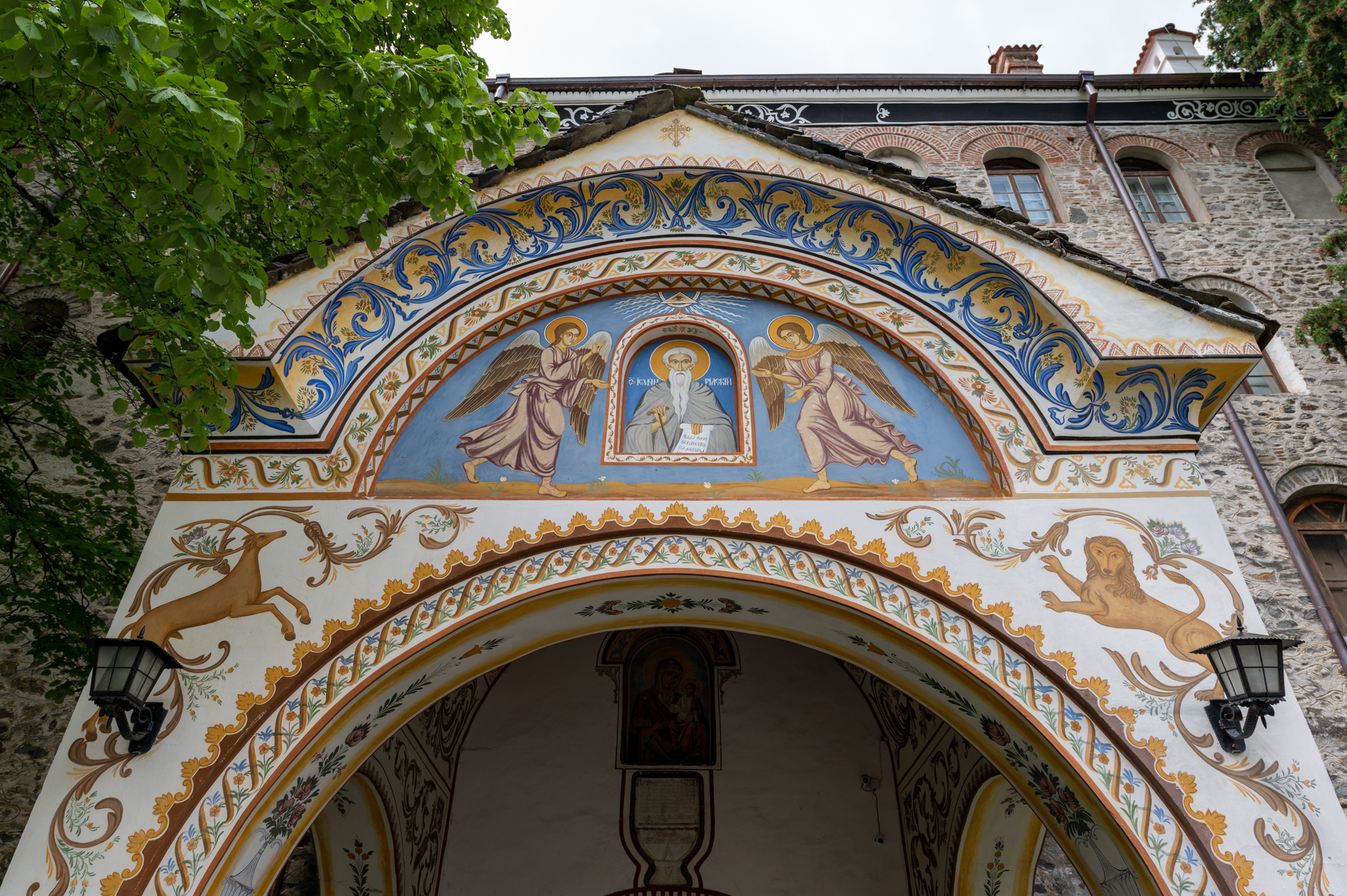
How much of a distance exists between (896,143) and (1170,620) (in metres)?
7.72

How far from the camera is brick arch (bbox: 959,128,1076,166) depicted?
10492 mm

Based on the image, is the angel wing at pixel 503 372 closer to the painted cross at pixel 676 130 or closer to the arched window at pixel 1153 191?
the painted cross at pixel 676 130

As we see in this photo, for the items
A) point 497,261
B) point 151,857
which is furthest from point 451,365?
point 151,857

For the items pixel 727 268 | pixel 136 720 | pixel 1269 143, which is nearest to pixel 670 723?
pixel 727 268

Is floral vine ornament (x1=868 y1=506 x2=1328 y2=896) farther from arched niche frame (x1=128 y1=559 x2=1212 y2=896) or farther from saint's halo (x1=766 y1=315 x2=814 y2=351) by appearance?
saint's halo (x1=766 y1=315 x2=814 y2=351)

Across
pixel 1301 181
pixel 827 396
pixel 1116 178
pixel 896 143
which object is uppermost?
pixel 896 143

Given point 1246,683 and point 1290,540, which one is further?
point 1290,540

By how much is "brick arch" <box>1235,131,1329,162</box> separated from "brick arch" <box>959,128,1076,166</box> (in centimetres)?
207

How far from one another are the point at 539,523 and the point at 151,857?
7.69 ft

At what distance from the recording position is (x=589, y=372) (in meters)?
5.69

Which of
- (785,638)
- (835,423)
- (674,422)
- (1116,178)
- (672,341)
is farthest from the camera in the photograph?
(1116,178)

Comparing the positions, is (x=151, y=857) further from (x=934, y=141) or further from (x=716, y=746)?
(x=934, y=141)

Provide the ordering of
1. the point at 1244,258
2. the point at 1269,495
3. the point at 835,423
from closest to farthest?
the point at 835,423
the point at 1269,495
the point at 1244,258

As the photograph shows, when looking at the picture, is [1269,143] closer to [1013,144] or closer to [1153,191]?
[1153,191]
